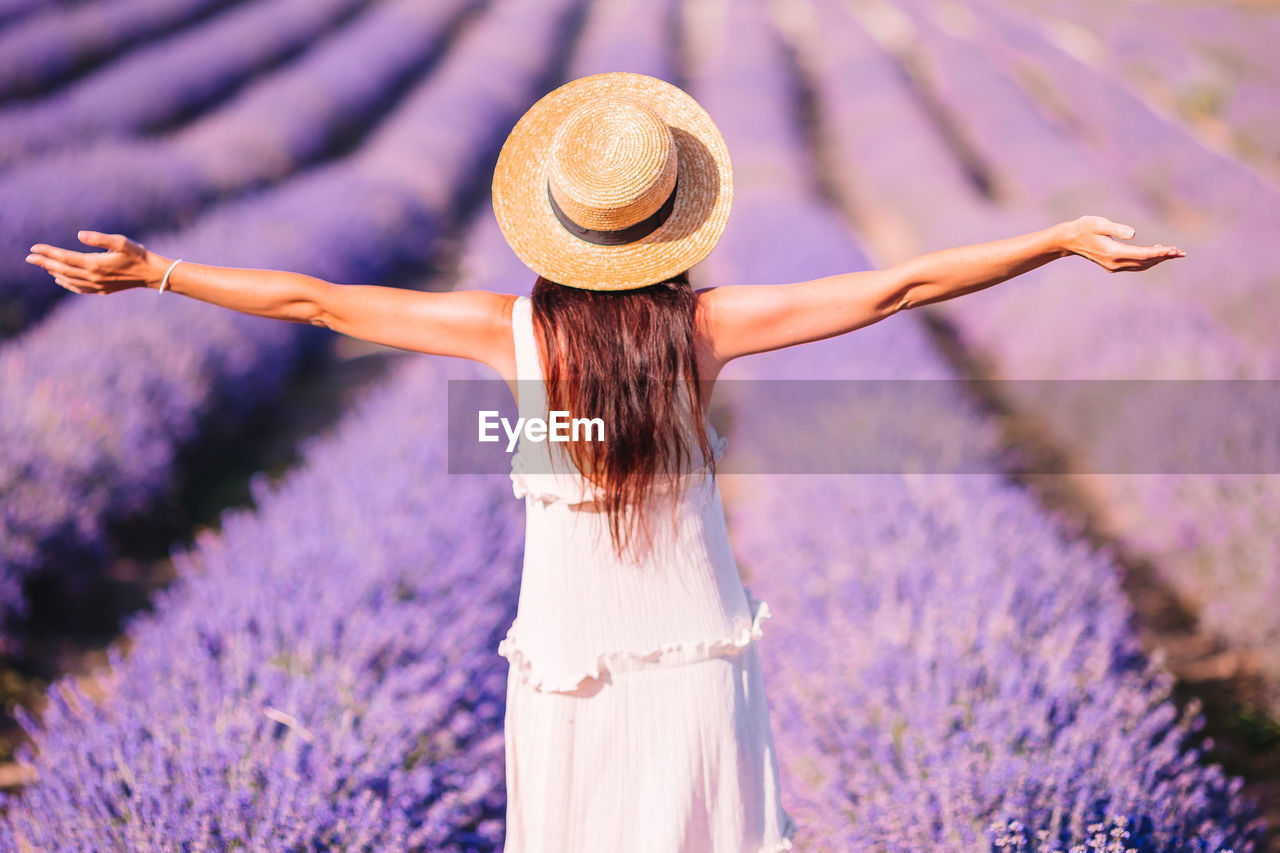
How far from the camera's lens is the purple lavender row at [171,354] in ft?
9.61

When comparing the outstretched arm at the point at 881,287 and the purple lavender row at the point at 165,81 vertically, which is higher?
the purple lavender row at the point at 165,81

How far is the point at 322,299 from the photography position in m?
1.27

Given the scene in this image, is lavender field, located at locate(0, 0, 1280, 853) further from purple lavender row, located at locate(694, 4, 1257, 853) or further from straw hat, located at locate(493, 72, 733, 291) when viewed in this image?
straw hat, located at locate(493, 72, 733, 291)

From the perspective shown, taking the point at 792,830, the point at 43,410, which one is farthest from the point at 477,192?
the point at 792,830

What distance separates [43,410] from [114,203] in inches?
101

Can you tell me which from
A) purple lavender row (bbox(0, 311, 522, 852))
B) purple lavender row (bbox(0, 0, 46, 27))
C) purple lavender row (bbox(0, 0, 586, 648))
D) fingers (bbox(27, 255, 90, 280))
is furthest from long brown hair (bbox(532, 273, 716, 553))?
purple lavender row (bbox(0, 0, 46, 27))

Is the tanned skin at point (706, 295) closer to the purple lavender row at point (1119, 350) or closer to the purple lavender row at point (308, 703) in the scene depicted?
the purple lavender row at point (308, 703)

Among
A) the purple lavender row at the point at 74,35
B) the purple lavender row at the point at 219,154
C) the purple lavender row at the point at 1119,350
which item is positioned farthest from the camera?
the purple lavender row at the point at 74,35

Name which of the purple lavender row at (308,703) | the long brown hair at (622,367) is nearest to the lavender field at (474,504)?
the purple lavender row at (308,703)

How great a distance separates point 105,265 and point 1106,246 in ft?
4.58

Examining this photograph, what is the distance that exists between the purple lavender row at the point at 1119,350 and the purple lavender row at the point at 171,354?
143 inches

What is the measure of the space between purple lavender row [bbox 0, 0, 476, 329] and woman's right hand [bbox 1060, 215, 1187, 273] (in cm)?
478

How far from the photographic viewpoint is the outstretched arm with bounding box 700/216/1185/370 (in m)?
1.22

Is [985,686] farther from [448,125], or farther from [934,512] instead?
[448,125]
